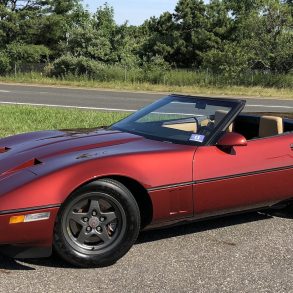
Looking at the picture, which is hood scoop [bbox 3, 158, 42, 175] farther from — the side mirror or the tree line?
the tree line

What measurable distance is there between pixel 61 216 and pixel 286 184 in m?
2.13

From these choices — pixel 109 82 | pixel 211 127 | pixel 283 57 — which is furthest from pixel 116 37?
pixel 211 127

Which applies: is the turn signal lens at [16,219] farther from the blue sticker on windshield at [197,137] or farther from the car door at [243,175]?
the blue sticker on windshield at [197,137]

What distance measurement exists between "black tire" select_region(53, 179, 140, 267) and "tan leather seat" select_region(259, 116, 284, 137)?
186 cm

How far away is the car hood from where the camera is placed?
3730mm

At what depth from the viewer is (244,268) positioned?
3641mm

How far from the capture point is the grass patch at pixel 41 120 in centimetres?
931

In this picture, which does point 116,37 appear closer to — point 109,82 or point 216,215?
point 109,82

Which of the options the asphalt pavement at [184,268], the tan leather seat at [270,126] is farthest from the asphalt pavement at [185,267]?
the tan leather seat at [270,126]

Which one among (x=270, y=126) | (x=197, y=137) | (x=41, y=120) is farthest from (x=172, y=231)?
(x=41, y=120)

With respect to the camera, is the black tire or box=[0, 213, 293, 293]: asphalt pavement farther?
the black tire

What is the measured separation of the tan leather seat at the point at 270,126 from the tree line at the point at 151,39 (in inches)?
1049

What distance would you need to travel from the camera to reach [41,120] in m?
10.3

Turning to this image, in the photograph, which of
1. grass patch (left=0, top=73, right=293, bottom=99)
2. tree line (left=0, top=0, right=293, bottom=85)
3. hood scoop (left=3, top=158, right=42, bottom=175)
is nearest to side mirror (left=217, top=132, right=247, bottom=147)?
hood scoop (left=3, top=158, right=42, bottom=175)
